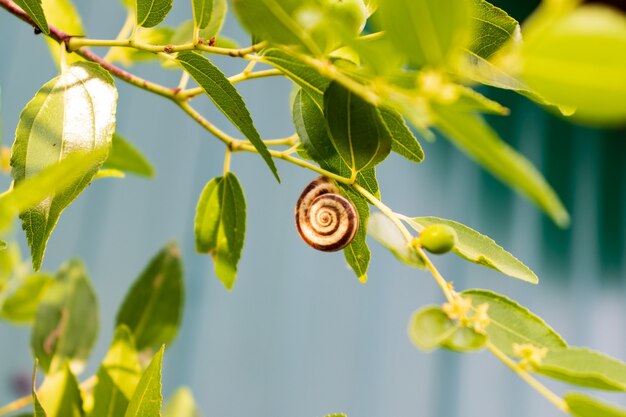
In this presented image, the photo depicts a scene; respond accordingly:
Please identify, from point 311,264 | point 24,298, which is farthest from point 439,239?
point 311,264

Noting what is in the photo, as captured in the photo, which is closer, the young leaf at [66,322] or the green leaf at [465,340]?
the green leaf at [465,340]

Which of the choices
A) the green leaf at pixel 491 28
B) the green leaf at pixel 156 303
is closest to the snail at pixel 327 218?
the green leaf at pixel 491 28

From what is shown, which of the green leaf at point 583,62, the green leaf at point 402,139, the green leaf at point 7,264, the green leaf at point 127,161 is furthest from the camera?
the green leaf at point 7,264

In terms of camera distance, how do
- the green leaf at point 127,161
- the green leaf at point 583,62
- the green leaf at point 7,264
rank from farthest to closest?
the green leaf at point 7,264 < the green leaf at point 127,161 < the green leaf at point 583,62

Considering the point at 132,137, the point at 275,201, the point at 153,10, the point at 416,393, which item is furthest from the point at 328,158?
the point at 416,393

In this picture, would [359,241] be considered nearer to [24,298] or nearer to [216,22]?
[216,22]

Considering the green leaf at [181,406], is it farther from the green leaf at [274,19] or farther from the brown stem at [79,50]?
the green leaf at [274,19]

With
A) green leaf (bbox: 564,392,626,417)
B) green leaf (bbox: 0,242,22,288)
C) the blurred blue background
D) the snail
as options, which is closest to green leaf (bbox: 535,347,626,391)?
green leaf (bbox: 564,392,626,417)
